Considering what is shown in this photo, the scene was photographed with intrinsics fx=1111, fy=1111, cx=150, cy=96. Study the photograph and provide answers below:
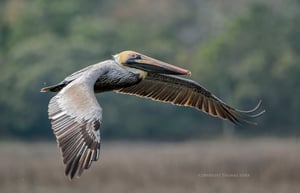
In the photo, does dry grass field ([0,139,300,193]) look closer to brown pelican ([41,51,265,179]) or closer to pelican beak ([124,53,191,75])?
brown pelican ([41,51,265,179])

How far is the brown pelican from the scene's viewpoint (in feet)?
29.9

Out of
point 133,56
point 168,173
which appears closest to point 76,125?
point 133,56

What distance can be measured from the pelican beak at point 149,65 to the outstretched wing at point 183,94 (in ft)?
1.57

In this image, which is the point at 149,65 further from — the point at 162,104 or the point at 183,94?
the point at 162,104

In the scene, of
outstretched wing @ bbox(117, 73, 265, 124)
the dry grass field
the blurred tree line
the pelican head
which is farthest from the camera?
the blurred tree line

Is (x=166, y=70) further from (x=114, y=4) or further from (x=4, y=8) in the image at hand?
(x=114, y=4)

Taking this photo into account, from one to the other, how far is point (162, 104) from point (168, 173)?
19.4 metres

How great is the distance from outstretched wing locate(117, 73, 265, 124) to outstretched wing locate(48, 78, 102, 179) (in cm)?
195

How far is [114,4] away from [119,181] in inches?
1491

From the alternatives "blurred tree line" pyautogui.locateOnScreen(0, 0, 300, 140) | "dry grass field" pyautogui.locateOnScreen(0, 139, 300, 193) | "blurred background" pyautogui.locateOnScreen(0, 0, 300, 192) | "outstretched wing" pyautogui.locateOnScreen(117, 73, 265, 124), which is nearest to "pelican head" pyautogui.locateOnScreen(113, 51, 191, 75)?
"outstretched wing" pyautogui.locateOnScreen(117, 73, 265, 124)

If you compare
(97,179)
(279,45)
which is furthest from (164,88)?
(279,45)

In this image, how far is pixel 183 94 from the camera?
1198cm

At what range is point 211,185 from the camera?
56.9 ft

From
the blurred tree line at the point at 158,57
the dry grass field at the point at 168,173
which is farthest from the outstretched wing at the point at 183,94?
the blurred tree line at the point at 158,57
